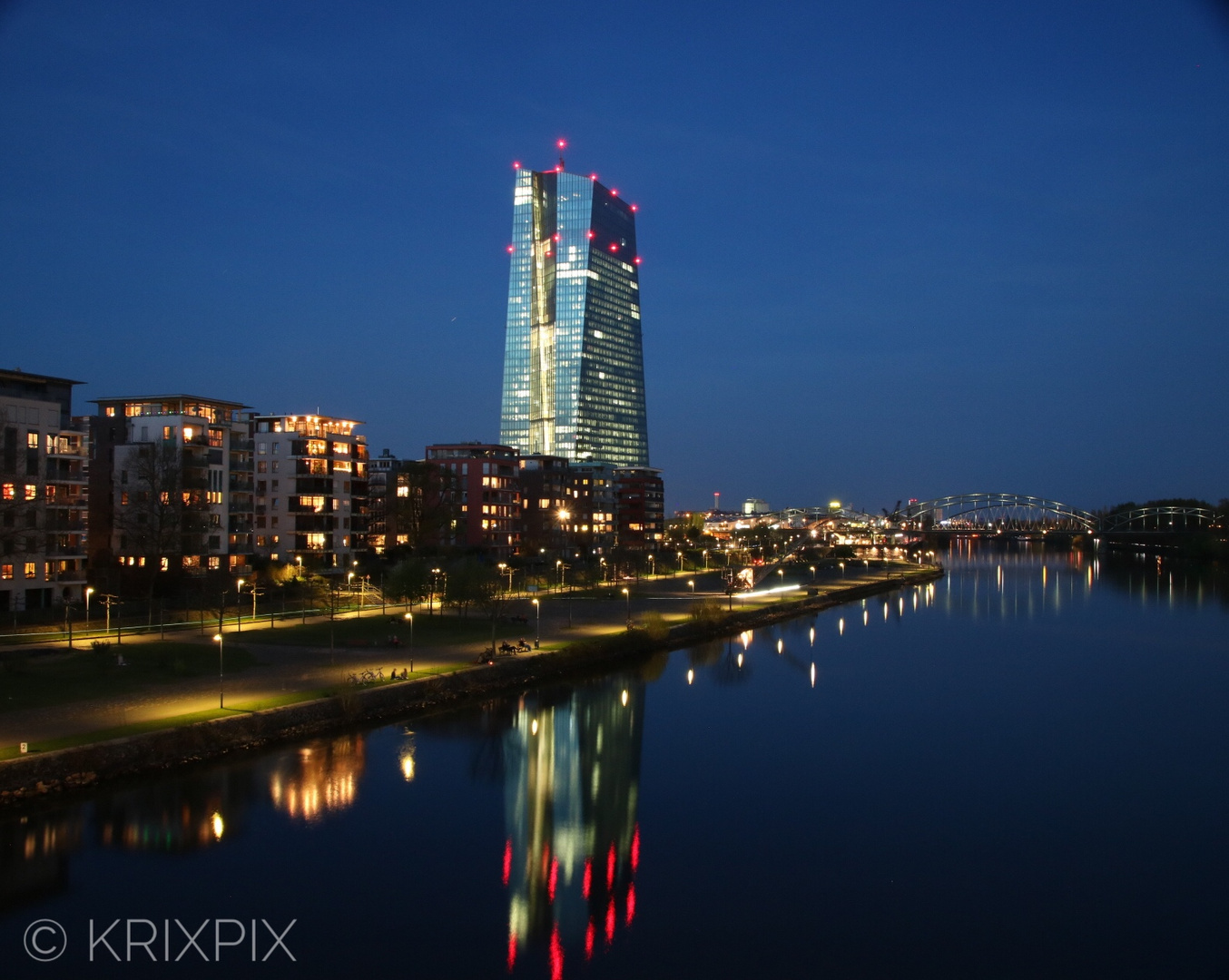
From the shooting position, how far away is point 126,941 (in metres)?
8.71

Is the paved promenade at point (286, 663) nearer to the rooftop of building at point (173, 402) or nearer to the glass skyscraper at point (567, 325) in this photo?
the rooftop of building at point (173, 402)

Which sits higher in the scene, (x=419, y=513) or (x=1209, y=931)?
(x=419, y=513)

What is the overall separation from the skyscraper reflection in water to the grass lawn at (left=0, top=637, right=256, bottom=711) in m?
5.61

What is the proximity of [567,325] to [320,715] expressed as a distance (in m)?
67.8

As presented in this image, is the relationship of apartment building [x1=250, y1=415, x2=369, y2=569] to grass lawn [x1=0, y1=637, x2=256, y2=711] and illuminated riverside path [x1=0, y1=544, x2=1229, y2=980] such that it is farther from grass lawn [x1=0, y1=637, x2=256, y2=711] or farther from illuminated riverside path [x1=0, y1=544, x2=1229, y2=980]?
illuminated riverside path [x1=0, y1=544, x2=1229, y2=980]

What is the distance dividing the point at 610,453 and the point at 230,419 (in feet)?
179

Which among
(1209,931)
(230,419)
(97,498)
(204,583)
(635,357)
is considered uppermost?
(635,357)

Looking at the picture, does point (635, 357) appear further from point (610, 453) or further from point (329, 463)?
point (329, 463)

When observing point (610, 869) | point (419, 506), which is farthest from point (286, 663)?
point (419, 506)

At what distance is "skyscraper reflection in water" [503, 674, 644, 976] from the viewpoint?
368 inches

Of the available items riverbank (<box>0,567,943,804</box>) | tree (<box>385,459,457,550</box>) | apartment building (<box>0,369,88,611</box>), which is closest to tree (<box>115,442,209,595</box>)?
apartment building (<box>0,369,88,611</box>)

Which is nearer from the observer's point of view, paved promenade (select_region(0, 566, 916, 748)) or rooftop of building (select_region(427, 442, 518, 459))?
paved promenade (select_region(0, 566, 916, 748))

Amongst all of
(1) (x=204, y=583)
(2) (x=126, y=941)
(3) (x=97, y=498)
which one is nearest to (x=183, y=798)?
(2) (x=126, y=941)

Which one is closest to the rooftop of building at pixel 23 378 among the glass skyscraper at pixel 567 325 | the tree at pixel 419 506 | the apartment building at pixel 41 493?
the apartment building at pixel 41 493
